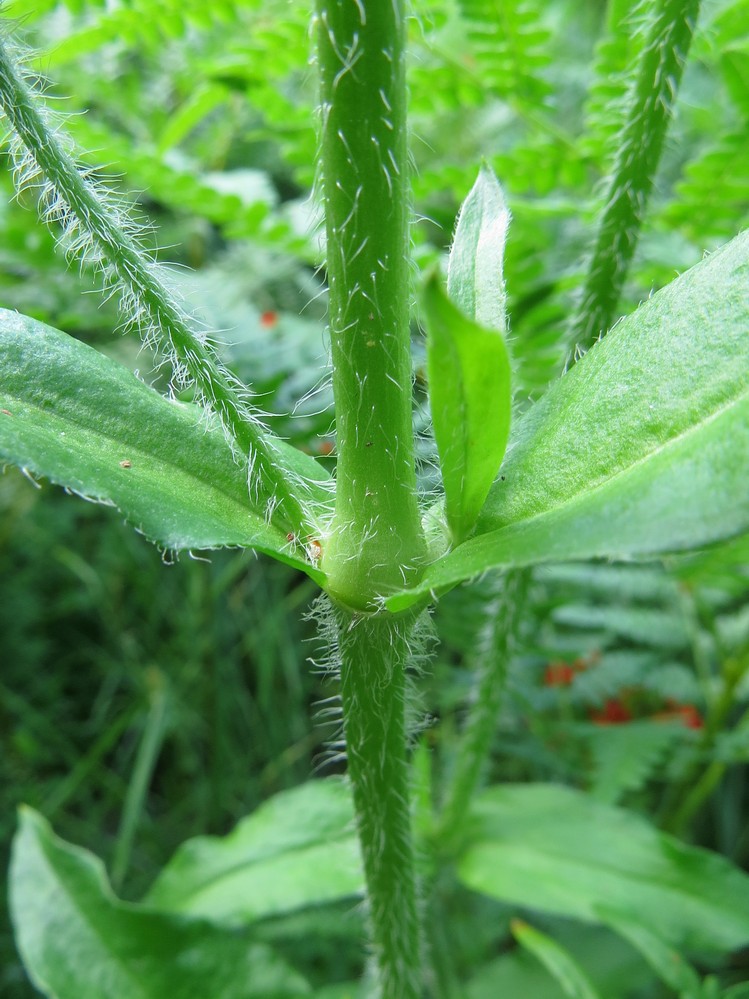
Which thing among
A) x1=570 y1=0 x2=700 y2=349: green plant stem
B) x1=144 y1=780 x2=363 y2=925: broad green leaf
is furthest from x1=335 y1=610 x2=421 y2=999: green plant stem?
x1=570 y1=0 x2=700 y2=349: green plant stem

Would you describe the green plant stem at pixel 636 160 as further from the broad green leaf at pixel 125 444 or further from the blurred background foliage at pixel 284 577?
the broad green leaf at pixel 125 444

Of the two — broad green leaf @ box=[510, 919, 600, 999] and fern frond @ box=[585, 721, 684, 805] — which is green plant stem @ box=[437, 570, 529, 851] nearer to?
broad green leaf @ box=[510, 919, 600, 999]

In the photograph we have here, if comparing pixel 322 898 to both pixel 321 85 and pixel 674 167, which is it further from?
pixel 674 167

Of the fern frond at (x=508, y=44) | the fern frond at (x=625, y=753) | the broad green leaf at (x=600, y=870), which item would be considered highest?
the fern frond at (x=508, y=44)

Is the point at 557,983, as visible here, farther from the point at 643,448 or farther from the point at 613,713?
the point at 643,448

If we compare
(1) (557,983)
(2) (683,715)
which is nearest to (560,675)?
(2) (683,715)

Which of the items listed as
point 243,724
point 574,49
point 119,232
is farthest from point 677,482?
point 574,49

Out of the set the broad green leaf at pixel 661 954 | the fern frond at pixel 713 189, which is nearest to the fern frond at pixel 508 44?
the fern frond at pixel 713 189
